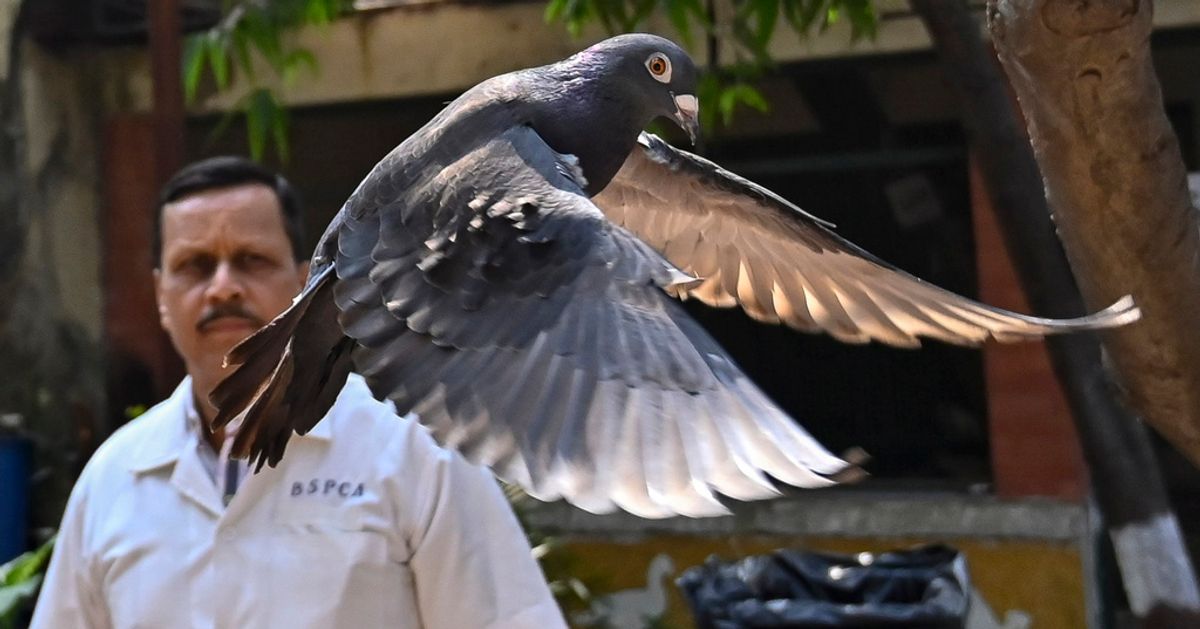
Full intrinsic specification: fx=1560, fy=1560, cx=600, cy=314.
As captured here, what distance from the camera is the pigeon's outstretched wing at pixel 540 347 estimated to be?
1450 mm

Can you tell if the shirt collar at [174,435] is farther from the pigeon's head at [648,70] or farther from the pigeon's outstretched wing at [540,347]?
the pigeon's head at [648,70]

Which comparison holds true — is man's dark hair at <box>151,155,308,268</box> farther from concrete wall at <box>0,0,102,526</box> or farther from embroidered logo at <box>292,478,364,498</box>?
concrete wall at <box>0,0,102,526</box>

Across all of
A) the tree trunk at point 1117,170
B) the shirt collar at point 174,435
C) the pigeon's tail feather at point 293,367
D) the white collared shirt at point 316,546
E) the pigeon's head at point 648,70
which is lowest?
the white collared shirt at point 316,546

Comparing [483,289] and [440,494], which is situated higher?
[483,289]

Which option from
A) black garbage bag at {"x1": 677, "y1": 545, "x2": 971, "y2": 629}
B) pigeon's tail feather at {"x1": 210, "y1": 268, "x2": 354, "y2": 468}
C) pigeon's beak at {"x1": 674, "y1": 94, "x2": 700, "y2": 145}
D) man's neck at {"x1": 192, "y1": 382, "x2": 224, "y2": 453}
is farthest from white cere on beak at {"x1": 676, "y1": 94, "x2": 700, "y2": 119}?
black garbage bag at {"x1": 677, "y1": 545, "x2": 971, "y2": 629}

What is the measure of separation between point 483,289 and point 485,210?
100 mm

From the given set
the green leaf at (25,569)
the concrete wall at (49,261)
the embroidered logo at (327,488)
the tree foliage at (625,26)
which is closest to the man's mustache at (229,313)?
the embroidered logo at (327,488)

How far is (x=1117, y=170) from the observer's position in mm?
1445

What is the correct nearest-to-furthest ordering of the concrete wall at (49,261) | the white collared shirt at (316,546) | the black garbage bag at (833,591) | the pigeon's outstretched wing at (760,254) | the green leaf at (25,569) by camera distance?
1. the pigeon's outstretched wing at (760,254)
2. the white collared shirt at (316,546)
3. the black garbage bag at (833,591)
4. the green leaf at (25,569)
5. the concrete wall at (49,261)

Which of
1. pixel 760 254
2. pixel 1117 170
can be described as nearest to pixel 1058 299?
pixel 760 254

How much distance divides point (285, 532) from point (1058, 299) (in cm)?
126

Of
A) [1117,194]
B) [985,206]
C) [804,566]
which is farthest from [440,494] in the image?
[985,206]

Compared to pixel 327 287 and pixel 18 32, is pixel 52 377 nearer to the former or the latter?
pixel 18 32

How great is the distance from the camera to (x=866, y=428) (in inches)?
216
